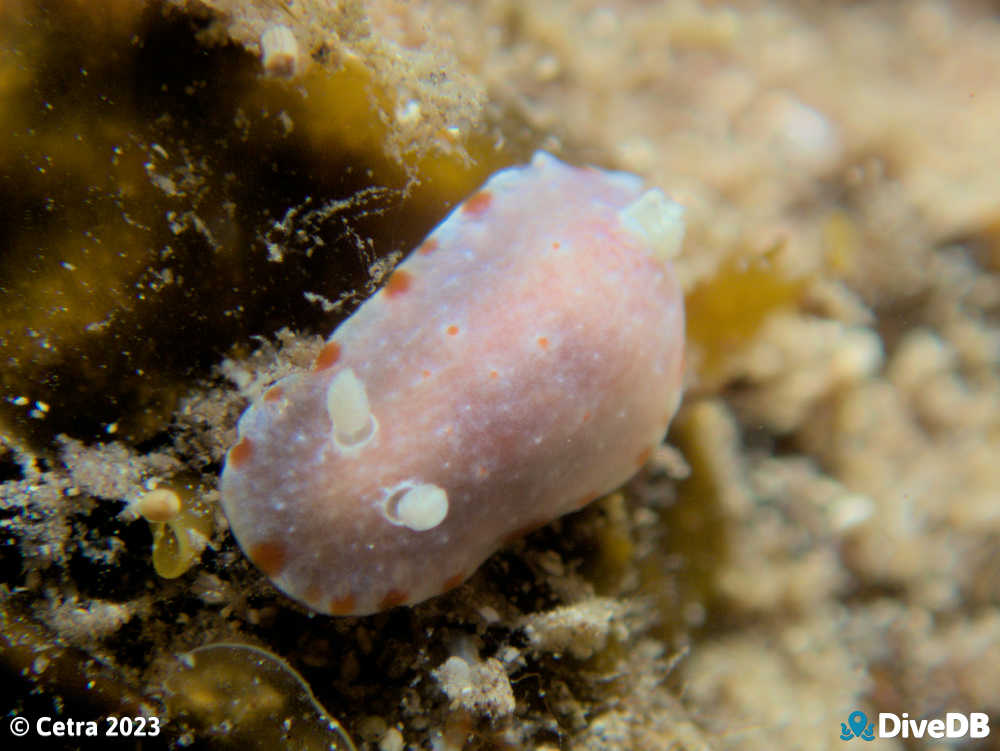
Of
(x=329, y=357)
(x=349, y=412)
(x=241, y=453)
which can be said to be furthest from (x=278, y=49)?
(x=241, y=453)

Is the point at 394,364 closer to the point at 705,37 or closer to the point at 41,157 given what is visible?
the point at 41,157

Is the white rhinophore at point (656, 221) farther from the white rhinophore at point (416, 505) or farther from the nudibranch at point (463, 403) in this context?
the white rhinophore at point (416, 505)

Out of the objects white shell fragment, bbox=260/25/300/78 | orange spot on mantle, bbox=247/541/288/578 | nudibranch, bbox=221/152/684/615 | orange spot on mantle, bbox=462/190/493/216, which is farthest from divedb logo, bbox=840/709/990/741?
white shell fragment, bbox=260/25/300/78

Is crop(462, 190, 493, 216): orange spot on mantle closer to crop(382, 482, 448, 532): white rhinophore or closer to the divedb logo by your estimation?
crop(382, 482, 448, 532): white rhinophore

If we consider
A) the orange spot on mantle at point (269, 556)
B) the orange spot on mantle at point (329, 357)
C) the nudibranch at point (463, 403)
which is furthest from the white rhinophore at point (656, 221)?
the orange spot on mantle at point (269, 556)

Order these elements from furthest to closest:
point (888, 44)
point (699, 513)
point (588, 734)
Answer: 1. point (888, 44)
2. point (699, 513)
3. point (588, 734)

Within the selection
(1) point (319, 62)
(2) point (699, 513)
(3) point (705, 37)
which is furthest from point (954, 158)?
(1) point (319, 62)
